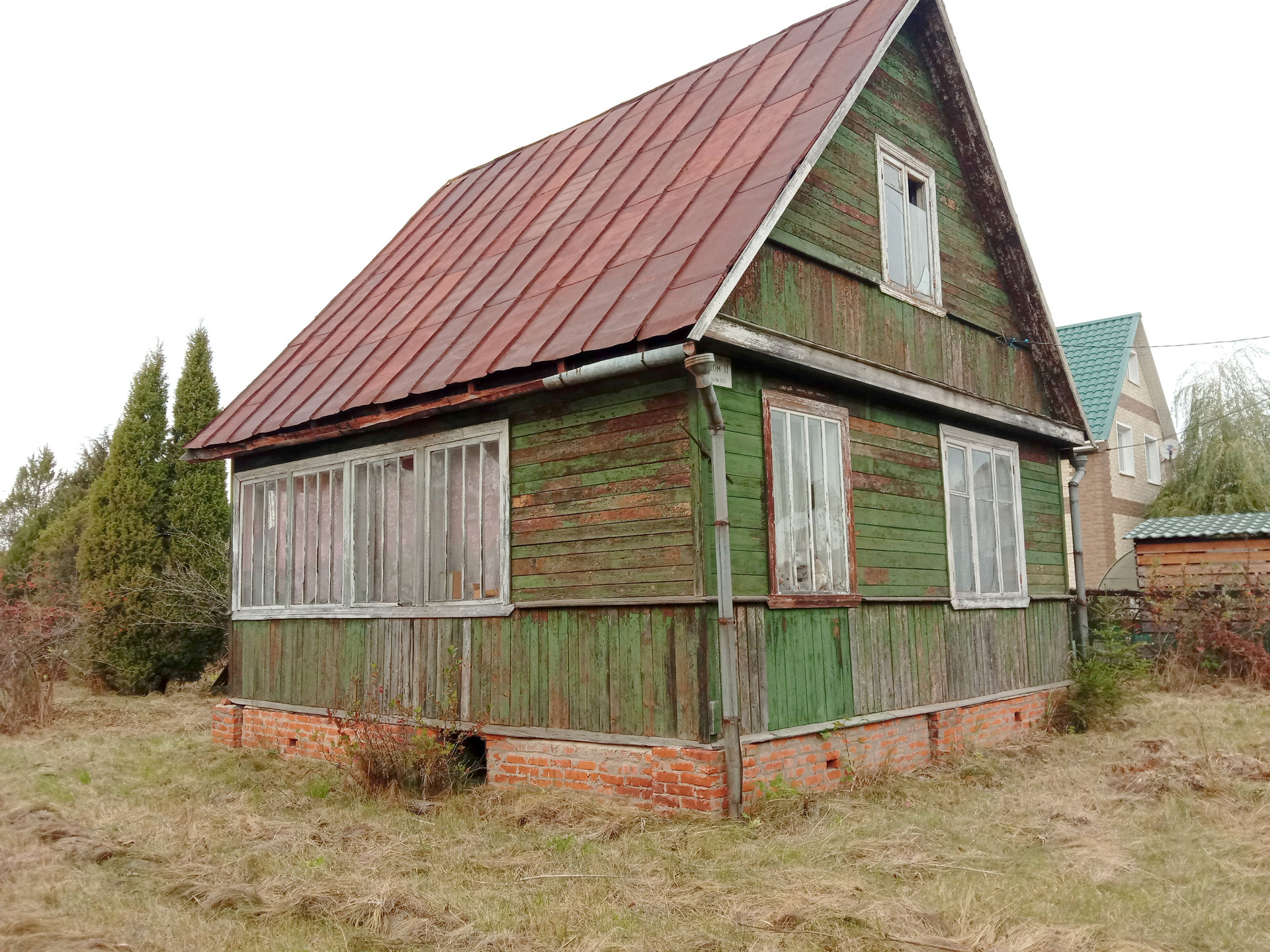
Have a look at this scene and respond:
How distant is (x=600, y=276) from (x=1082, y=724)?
7199mm

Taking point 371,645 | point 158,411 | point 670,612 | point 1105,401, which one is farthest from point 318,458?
point 1105,401

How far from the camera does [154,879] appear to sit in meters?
5.86

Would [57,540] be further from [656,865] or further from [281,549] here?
[656,865]

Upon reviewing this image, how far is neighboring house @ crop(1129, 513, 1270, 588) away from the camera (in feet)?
55.7

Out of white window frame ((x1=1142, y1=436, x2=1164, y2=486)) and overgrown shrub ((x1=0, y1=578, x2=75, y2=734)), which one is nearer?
overgrown shrub ((x1=0, y1=578, x2=75, y2=734))

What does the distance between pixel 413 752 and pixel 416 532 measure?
6.51 ft

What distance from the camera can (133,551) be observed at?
16.6 m

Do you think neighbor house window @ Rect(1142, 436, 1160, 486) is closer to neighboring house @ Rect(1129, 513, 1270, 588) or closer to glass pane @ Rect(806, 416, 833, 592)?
neighboring house @ Rect(1129, 513, 1270, 588)

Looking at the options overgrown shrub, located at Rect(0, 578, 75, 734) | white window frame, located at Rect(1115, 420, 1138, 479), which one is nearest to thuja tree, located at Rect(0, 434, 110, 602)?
overgrown shrub, located at Rect(0, 578, 75, 734)

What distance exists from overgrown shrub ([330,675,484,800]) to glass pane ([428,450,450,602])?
0.79 m

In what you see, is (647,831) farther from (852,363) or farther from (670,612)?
(852,363)

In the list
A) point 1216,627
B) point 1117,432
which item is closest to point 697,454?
point 1216,627

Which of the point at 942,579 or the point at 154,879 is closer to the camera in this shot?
the point at 154,879

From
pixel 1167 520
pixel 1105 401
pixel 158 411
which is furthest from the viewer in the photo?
pixel 1105 401
